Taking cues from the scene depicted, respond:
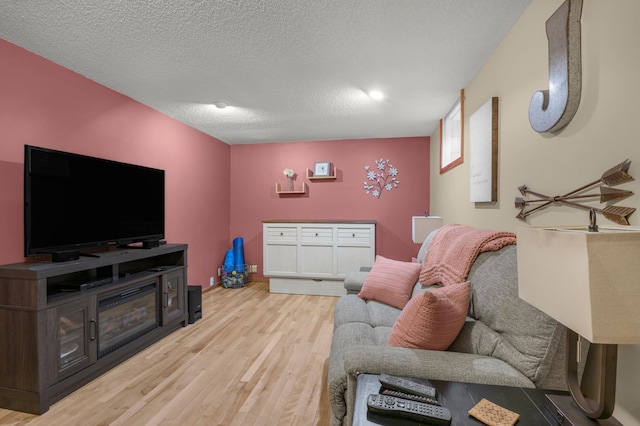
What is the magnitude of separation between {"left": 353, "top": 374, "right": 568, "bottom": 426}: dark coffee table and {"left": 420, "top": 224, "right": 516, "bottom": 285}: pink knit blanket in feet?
2.33

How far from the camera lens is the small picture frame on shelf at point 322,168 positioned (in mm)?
4824

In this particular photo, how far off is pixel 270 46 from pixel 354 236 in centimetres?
273

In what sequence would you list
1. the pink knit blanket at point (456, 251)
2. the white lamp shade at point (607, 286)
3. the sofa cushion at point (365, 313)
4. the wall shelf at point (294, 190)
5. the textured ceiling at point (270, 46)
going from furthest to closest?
the wall shelf at point (294, 190) → the sofa cushion at point (365, 313) → the textured ceiling at point (270, 46) → the pink knit blanket at point (456, 251) → the white lamp shade at point (607, 286)

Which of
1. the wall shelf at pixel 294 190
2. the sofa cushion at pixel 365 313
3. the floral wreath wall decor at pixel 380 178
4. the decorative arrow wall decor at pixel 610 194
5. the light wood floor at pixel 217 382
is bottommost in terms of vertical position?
the light wood floor at pixel 217 382

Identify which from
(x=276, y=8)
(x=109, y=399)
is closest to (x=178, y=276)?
(x=109, y=399)

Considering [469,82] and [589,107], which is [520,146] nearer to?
[589,107]

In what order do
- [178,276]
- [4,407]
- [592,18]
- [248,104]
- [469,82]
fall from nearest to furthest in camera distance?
[592,18], [4,407], [469,82], [178,276], [248,104]

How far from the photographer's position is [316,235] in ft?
14.3

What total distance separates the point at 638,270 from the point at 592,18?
107cm

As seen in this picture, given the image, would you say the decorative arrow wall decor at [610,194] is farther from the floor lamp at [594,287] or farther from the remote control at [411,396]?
the remote control at [411,396]

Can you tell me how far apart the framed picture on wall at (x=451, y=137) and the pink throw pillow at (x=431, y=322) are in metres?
A: 1.90

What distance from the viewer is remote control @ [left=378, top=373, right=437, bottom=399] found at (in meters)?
0.98

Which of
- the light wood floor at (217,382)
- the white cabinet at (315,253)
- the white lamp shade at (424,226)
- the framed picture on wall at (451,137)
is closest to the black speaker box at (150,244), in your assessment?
the light wood floor at (217,382)

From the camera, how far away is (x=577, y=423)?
0.87 m
